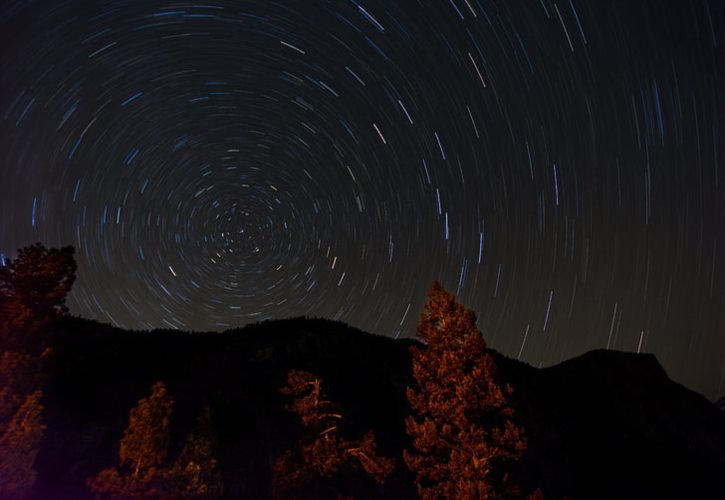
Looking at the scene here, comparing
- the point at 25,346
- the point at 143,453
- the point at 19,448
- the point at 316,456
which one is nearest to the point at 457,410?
the point at 316,456

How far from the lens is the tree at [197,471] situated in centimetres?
1918

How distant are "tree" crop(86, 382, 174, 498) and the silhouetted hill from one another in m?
16.4

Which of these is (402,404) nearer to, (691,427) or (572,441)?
(572,441)

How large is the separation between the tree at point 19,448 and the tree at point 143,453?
2.82 metres

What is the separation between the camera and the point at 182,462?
20656 mm

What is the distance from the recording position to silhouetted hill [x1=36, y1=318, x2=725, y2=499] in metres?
38.5

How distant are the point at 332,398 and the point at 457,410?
41232mm

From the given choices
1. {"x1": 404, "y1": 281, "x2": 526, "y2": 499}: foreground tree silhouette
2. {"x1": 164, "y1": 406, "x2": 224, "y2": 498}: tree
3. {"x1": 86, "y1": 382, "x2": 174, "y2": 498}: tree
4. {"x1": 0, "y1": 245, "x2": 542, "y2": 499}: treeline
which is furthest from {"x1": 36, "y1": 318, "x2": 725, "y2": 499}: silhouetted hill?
{"x1": 404, "y1": 281, "x2": 526, "y2": 499}: foreground tree silhouette

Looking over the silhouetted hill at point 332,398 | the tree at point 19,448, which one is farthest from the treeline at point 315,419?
the silhouetted hill at point 332,398

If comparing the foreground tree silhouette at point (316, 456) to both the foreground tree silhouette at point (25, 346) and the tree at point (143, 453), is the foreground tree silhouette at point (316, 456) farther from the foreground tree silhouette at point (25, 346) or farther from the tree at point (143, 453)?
the foreground tree silhouette at point (25, 346)

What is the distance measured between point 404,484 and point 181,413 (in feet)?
79.9

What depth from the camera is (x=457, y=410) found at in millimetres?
15648

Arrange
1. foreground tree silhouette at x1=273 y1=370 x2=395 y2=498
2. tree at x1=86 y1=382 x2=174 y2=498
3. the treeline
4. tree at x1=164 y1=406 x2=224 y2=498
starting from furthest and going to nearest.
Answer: tree at x1=164 y1=406 x2=224 y2=498
tree at x1=86 y1=382 x2=174 y2=498
foreground tree silhouette at x1=273 y1=370 x2=395 y2=498
the treeline

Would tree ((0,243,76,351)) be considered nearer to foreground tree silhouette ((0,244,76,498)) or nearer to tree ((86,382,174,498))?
foreground tree silhouette ((0,244,76,498))
